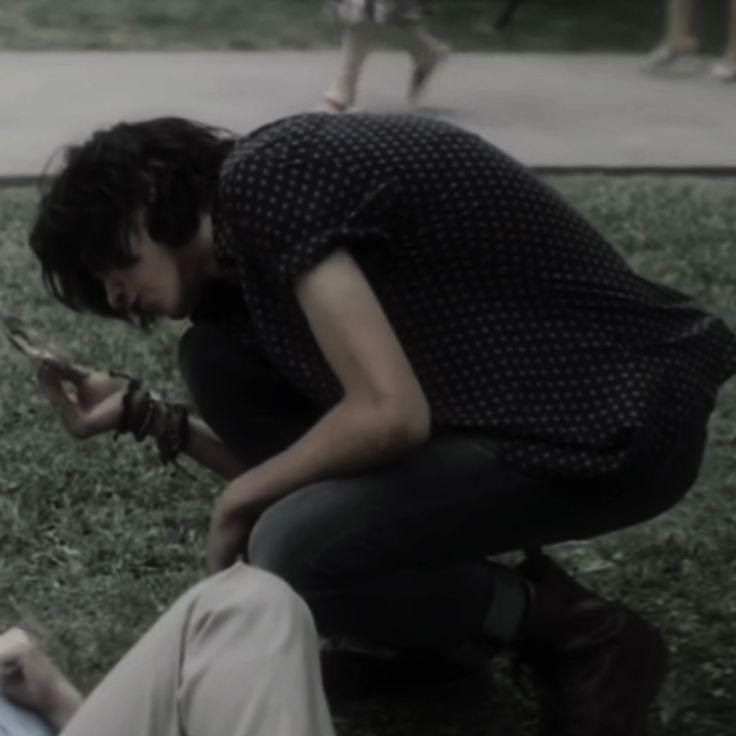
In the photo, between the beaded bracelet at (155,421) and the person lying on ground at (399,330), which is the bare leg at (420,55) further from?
the person lying on ground at (399,330)

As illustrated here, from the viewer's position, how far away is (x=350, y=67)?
7598 millimetres

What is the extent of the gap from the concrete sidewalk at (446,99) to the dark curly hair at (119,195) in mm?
3586

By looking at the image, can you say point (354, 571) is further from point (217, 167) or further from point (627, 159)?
point (627, 159)

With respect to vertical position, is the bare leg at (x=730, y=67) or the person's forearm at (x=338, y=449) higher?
the person's forearm at (x=338, y=449)

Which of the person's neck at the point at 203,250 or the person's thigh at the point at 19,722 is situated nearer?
the person's thigh at the point at 19,722

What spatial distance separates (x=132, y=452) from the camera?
4.48m

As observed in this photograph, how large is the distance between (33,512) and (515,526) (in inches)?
53.4

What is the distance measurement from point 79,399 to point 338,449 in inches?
25.9

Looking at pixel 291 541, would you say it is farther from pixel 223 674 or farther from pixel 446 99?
pixel 446 99

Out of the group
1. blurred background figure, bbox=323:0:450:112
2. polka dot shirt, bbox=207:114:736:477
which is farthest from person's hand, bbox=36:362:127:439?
blurred background figure, bbox=323:0:450:112

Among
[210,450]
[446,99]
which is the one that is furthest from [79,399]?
[446,99]

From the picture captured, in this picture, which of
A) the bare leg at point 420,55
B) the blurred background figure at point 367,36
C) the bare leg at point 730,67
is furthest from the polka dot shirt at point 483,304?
the bare leg at point 730,67

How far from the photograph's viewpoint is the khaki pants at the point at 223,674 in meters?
2.45

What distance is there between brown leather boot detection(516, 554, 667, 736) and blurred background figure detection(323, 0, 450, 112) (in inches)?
168
